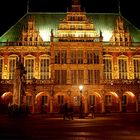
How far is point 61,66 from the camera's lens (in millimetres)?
45625

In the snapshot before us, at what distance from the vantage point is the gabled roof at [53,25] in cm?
5138

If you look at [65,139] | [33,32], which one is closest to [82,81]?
[33,32]

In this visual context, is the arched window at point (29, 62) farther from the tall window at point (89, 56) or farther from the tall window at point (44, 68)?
the tall window at point (89, 56)

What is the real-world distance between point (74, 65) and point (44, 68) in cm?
563

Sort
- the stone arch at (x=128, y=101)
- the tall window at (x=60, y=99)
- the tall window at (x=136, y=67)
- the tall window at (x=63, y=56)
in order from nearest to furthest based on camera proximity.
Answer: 1. the tall window at (x=60, y=99)
2. the stone arch at (x=128, y=101)
3. the tall window at (x=63, y=56)
4. the tall window at (x=136, y=67)

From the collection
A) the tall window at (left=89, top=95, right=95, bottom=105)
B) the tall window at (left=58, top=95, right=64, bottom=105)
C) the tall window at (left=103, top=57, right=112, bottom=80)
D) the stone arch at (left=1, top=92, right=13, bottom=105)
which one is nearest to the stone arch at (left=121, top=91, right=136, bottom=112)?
the tall window at (left=103, top=57, right=112, bottom=80)

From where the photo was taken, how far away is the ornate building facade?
146ft

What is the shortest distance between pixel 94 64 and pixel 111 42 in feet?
20.5

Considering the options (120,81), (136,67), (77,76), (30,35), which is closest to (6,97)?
(30,35)

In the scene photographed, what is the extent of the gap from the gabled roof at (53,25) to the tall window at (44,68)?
454 cm

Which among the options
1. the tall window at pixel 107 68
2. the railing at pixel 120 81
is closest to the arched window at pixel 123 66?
the tall window at pixel 107 68

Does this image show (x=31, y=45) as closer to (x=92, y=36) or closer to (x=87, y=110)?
(x=92, y=36)

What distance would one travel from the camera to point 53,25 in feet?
172

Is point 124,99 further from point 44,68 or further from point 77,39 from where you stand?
point 44,68
